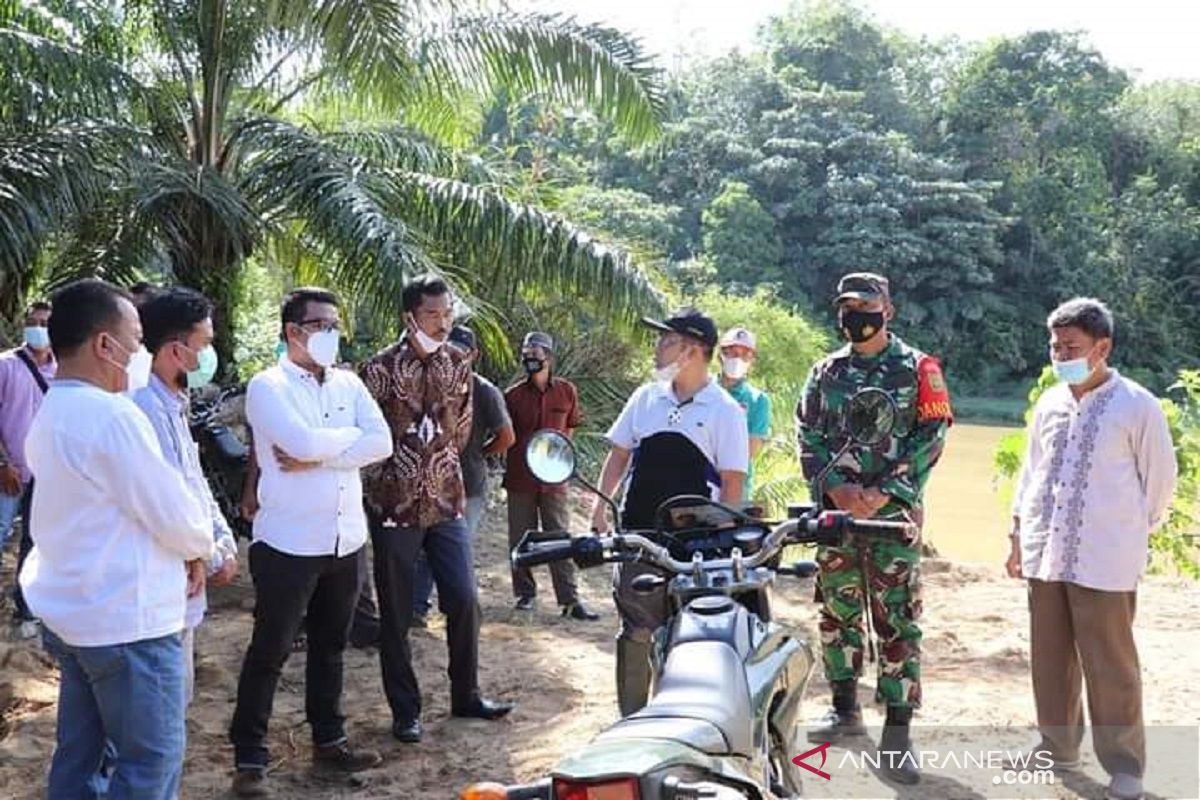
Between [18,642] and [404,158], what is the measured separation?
17.9 feet

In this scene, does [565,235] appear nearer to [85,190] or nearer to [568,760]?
[85,190]

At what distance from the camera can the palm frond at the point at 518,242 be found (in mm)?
9266

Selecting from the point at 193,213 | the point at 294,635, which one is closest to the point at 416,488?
the point at 294,635

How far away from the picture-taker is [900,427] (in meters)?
4.64

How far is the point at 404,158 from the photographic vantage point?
10.5 m

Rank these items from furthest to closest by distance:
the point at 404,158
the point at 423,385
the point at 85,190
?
1. the point at 404,158
2. the point at 85,190
3. the point at 423,385

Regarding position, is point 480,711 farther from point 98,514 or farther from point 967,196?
point 967,196

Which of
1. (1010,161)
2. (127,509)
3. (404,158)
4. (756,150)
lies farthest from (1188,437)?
(1010,161)

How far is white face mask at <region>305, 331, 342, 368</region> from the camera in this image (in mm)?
4441

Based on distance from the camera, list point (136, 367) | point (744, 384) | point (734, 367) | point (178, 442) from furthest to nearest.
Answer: point (744, 384) < point (734, 367) < point (178, 442) < point (136, 367)

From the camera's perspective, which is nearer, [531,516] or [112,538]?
[112,538]

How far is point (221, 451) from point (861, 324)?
12.5 feet

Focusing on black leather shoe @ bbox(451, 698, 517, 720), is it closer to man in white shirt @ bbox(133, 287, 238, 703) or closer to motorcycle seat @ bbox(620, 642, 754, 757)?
man in white shirt @ bbox(133, 287, 238, 703)

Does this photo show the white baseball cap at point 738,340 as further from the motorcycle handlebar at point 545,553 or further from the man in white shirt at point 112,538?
Answer: the man in white shirt at point 112,538
